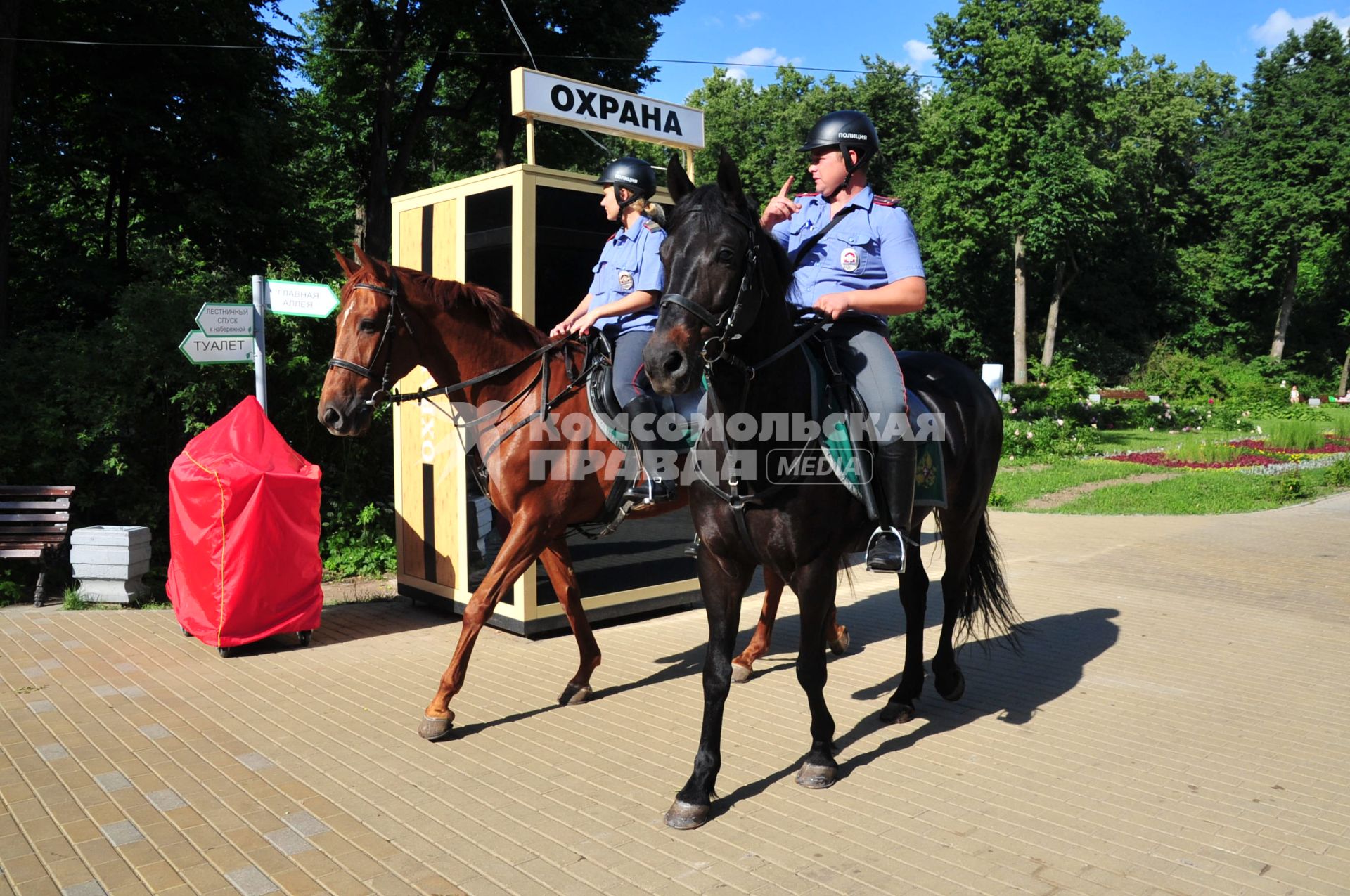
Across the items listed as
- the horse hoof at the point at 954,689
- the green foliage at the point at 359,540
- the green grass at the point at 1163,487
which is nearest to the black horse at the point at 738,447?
the horse hoof at the point at 954,689

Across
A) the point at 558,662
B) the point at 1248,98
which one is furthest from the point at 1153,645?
the point at 1248,98

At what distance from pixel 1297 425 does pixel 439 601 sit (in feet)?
64.4

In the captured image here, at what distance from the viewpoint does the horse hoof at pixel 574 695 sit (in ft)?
19.3

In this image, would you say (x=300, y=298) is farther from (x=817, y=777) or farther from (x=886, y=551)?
(x=817, y=777)

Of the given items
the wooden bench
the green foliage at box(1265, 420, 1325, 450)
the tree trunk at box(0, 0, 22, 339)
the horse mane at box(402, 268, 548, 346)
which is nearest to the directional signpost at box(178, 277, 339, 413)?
the wooden bench

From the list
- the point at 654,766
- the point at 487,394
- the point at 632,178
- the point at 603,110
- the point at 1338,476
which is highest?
the point at 603,110

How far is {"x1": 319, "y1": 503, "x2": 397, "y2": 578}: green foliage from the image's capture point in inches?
400

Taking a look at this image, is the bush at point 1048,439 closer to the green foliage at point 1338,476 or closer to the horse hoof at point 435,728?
the green foliage at point 1338,476

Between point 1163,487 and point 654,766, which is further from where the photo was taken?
point 1163,487

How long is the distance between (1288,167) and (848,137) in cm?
4955

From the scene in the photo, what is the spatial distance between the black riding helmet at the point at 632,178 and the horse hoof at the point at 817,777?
3.37 m

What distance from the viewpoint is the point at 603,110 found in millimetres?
7695

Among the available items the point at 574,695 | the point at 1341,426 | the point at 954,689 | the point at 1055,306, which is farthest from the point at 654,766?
→ the point at 1055,306

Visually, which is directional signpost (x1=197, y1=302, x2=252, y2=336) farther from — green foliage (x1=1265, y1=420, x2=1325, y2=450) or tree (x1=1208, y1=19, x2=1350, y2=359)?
tree (x1=1208, y1=19, x2=1350, y2=359)
